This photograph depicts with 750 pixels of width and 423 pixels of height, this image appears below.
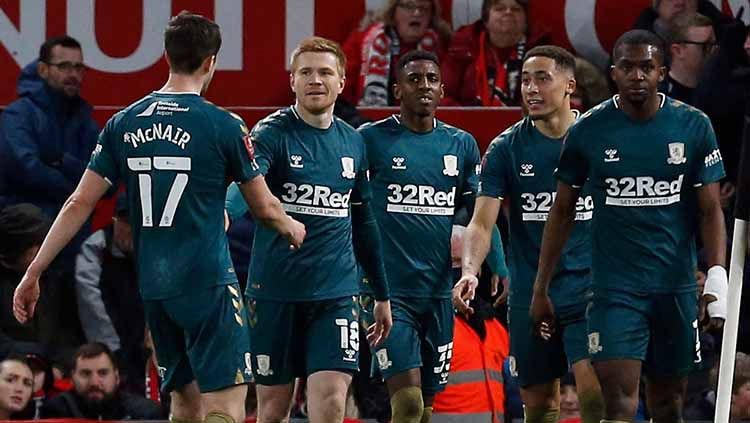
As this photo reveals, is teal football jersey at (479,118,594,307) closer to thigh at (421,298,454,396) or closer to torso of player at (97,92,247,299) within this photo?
thigh at (421,298,454,396)

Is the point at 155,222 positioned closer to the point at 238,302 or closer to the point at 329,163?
the point at 238,302

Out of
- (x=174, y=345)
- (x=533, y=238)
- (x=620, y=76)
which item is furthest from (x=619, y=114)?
(x=174, y=345)

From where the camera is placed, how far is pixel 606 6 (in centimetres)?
1533

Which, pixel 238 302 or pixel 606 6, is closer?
pixel 238 302

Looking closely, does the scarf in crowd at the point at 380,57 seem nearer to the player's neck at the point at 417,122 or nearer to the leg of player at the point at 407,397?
the player's neck at the point at 417,122

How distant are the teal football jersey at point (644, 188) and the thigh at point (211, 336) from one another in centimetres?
202

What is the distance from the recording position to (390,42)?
1454cm

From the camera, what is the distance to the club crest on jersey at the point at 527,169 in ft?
37.2

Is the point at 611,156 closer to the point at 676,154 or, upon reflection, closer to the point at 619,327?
the point at 676,154

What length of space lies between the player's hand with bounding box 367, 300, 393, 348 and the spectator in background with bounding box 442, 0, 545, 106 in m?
3.96

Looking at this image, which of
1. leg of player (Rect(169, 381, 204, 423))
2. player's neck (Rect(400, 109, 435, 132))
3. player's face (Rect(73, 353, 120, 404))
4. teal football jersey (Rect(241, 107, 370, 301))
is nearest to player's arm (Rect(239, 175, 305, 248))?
leg of player (Rect(169, 381, 204, 423))

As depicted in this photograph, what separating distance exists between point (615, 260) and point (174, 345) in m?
2.30

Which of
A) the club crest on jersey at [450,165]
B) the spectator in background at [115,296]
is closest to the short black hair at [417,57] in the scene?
the club crest on jersey at [450,165]

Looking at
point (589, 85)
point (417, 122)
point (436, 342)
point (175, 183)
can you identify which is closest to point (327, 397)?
point (436, 342)
